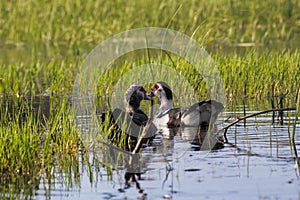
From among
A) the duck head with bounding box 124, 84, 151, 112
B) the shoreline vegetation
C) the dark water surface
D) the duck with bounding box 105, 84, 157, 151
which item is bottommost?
the dark water surface

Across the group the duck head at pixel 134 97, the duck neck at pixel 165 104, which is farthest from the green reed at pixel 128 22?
the duck neck at pixel 165 104

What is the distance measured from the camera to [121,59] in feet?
59.9

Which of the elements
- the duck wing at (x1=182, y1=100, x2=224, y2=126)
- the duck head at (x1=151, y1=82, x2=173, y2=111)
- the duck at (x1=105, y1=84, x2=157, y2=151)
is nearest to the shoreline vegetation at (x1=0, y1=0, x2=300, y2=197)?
the duck head at (x1=151, y1=82, x2=173, y2=111)

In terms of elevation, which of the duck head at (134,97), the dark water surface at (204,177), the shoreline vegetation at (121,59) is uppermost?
the shoreline vegetation at (121,59)

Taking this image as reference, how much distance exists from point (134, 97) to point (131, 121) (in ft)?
5.88

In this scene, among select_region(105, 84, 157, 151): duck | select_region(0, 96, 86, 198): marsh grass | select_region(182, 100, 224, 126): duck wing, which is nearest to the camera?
select_region(0, 96, 86, 198): marsh grass

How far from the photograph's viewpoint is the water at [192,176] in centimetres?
642

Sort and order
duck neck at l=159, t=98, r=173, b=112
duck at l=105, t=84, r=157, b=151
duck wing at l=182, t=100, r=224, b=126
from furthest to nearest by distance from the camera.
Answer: duck neck at l=159, t=98, r=173, b=112, duck wing at l=182, t=100, r=224, b=126, duck at l=105, t=84, r=157, b=151

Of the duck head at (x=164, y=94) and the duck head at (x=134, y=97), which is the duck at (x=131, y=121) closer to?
the duck head at (x=134, y=97)

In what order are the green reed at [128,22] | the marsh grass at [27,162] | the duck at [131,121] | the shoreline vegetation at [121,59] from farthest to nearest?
the green reed at [128,22], the shoreline vegetation at [121,59], the duck at [131,121], the marsh grass at [27,162]

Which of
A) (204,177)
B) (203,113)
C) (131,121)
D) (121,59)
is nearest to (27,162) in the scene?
(204,177)

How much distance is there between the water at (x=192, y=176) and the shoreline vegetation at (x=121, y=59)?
0.57 meters

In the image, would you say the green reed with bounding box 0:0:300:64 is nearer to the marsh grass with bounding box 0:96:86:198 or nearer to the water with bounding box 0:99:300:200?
the water with bounding box 0:99:300:200

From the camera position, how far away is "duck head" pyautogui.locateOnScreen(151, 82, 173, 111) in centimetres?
1122
